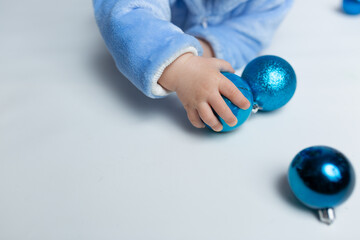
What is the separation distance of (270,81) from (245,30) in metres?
0.24

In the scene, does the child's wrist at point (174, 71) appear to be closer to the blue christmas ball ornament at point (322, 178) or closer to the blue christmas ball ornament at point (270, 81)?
the blue christmas ball ornament at point (270, 81)

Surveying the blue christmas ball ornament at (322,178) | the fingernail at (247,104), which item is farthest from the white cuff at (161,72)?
the blue christmas ball ornament at (322,178)

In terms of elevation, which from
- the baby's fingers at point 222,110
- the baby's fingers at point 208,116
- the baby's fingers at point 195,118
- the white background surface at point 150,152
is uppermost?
the baby's fingers at point 222,110

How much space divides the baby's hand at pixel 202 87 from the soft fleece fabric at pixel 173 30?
2 cm

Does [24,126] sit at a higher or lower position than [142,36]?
lower

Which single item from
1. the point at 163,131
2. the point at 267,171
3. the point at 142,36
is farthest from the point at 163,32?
the point at 267,171

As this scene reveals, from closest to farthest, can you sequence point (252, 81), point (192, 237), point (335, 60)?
point (192, 237)
point (252, 81)
point (335, 60)

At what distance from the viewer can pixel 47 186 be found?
1.81 ft

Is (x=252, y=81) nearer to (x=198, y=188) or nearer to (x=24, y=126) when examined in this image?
(x=198, y=188)

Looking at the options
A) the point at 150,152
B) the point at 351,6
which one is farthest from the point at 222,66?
the point at 351,6

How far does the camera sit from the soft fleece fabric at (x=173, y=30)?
23.5 inches

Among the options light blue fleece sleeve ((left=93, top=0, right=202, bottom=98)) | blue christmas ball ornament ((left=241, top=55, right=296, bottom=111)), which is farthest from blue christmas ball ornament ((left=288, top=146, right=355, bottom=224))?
light blue fleece sleeve ((left=93, top=0, right=202, bottom=98))

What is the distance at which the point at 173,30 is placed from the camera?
2.02 feet

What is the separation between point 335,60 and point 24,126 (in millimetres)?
582
